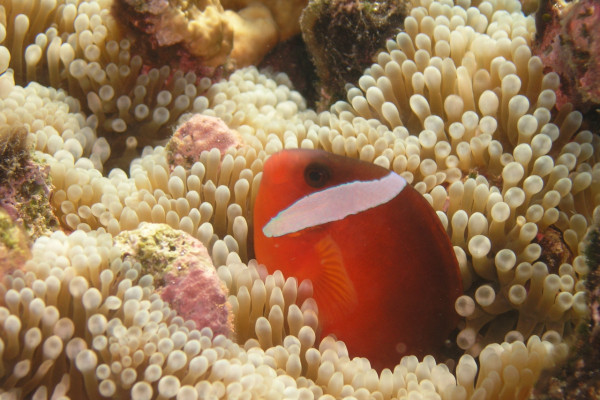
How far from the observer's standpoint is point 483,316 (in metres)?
1.68

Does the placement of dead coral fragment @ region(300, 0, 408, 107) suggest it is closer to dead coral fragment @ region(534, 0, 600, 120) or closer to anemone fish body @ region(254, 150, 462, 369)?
dead coral fragment @ region(534, 0, 600, 120)

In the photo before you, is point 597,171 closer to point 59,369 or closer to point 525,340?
point 525,340

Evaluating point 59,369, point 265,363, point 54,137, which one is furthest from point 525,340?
point 54,137

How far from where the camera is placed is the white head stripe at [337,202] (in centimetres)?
155

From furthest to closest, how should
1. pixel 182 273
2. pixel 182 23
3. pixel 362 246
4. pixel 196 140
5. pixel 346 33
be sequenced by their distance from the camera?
pixel 346 33
pixel 182 23
pixel 196 140
pixel 362 246
pixel 182 273

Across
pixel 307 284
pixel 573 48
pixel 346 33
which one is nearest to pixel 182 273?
pixel 307 284

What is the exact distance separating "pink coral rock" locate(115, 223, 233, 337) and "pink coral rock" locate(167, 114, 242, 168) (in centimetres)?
55

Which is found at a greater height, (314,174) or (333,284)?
(314,174)

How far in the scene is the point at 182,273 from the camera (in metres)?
1.37

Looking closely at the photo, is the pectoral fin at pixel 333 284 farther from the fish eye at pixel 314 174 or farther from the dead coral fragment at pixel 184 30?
the dead coral fragment at pixel 184 30

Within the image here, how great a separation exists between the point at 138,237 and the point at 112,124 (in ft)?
3.19

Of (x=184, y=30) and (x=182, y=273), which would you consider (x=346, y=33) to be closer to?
(x=184, y=30)

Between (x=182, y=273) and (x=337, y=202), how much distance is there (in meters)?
0.53

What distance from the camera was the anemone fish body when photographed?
5.07 ft
